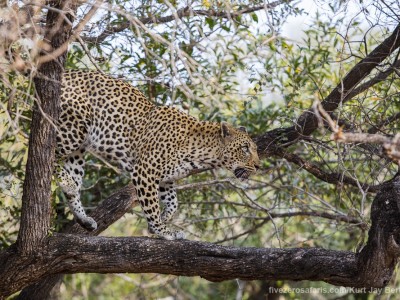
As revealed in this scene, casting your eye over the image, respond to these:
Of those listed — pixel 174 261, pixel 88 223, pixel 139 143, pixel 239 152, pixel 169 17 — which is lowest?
pixel 174 261

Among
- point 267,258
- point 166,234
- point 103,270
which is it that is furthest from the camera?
point 166,234

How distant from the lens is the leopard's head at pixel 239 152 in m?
8.38

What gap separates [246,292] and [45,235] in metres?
9.64

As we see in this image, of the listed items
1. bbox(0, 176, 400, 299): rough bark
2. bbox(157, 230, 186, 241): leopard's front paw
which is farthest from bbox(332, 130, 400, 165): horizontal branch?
bbox(157, 230, 186, 241): leopard's front paw

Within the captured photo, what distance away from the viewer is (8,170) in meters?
8.96

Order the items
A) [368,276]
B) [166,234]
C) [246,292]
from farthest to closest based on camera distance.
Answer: [246,292]
[166,234]
[368,276]

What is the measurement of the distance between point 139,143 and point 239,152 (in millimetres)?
1064

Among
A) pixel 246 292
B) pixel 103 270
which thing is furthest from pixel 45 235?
pixel 246 292

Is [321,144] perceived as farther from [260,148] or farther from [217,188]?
[217,188]

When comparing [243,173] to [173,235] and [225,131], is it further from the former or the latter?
[173,235]

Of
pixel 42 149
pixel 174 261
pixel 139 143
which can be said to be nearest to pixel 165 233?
pixel 139 143

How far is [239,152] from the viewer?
27.6ft

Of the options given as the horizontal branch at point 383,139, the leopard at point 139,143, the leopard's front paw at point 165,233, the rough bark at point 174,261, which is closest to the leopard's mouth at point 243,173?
the leopard at point 139,143

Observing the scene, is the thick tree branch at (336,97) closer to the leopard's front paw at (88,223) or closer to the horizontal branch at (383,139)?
the leopard's front paw at (88,223)
